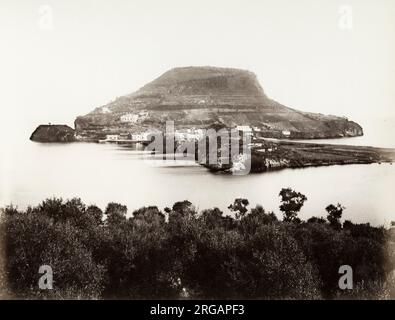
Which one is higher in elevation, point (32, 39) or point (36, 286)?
point (32, 39)

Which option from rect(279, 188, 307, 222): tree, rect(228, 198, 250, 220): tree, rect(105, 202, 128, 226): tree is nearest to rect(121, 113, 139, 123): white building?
rect(105, 202, 128, 226): tree

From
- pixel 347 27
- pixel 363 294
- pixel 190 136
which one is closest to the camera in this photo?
pixel 363 294

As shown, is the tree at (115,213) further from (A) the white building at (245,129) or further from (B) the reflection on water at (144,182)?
(A) the white building at (245,129)

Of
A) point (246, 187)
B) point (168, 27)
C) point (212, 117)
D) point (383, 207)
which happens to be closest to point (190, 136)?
point (212, 117)

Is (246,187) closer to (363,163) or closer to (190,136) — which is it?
(190,136)

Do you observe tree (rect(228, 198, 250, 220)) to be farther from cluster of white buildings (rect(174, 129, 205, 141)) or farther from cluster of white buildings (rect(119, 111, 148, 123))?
cluster of white buildings (rect(119, 111, 148, 123))
